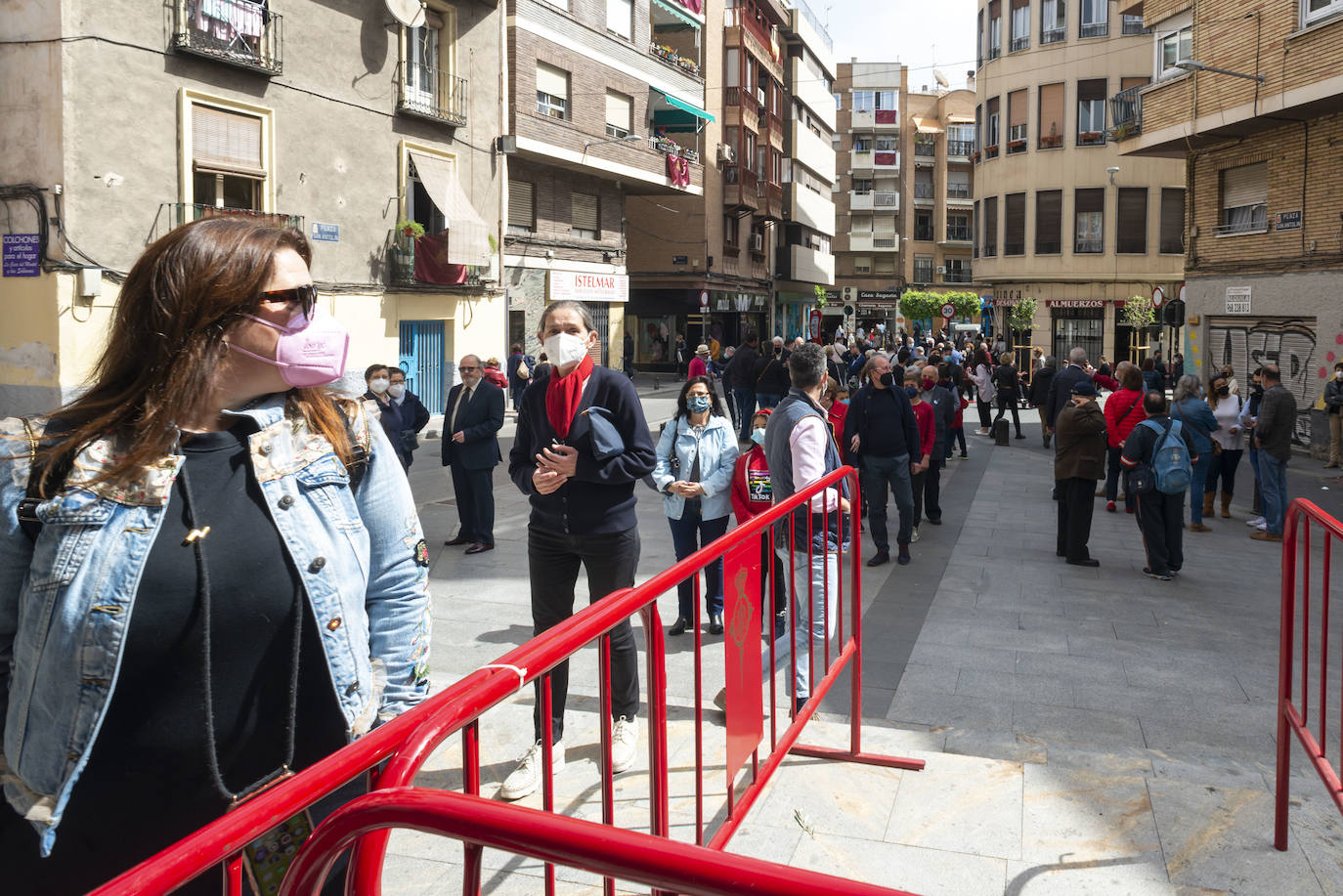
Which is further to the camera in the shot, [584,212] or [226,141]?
[584,212]

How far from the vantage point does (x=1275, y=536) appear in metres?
11.5

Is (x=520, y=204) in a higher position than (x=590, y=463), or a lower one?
higher

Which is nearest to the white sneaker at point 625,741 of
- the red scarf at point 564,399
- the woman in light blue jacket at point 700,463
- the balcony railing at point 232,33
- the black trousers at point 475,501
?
the red scarf at point 564,399

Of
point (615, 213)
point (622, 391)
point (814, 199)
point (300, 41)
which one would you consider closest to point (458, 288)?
point (300, 41)

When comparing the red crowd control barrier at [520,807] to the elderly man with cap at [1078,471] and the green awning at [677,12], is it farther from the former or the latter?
the green awning at [677,12]

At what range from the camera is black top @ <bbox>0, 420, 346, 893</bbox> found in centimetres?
196

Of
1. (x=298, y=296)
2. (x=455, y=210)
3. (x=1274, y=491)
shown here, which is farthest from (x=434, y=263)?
(x=298, y=296)

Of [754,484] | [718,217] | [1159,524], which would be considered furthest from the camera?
[718,217]

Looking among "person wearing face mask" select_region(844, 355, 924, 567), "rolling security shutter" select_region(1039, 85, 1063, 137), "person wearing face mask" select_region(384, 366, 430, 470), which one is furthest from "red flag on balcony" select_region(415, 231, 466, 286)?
"rolling security shutter" select_region(1039, 85, 1063, 137)

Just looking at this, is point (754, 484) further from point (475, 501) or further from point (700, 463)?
point (475, 501)

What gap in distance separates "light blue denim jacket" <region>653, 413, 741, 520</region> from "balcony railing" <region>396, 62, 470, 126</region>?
1704 cm

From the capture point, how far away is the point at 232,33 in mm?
18406

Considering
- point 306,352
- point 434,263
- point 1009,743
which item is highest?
point 434,263

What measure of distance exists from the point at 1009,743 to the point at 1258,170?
1885 centimetres
